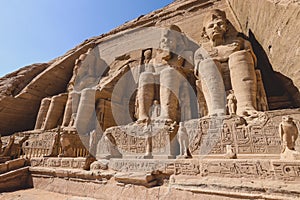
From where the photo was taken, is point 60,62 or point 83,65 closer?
point 83,65

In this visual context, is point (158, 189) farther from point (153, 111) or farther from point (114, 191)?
point (153, 111)

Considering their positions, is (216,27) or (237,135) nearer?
(237,135)

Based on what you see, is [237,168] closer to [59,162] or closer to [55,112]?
[59,162]

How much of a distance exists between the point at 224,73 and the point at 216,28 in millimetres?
1432

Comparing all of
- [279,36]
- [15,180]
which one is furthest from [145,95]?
[15,180]

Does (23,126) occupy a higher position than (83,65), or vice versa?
(83,65)

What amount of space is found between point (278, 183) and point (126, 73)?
5613 mm

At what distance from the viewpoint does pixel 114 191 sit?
2727 millimetres

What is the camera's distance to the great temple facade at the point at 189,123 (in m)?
2.16

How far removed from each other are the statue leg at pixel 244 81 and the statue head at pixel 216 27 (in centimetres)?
125

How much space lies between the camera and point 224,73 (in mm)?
4035

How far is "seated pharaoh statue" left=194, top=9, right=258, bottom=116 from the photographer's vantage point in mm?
3232

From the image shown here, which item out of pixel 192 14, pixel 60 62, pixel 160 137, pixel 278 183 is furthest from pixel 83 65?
pixel 278 183

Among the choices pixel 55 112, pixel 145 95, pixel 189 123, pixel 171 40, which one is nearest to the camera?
pixel 189 123
